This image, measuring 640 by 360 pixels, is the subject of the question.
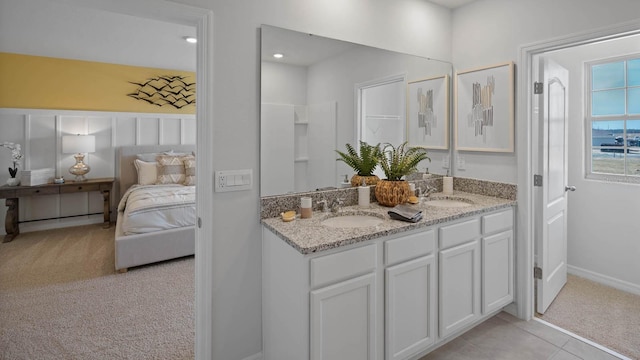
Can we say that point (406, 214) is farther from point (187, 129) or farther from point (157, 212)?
point (187, 129)

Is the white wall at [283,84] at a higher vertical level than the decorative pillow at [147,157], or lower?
higher

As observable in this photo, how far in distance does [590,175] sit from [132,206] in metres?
4.77

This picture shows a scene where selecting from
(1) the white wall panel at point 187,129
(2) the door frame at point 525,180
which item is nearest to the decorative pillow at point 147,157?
(1) the white wall panel at point 187,129

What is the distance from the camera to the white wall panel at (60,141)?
16.0ft

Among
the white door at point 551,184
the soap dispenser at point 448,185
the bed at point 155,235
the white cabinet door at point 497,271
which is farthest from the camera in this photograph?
the bed at point 155,235

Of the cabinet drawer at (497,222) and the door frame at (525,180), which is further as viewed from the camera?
the door frame at (525,180)

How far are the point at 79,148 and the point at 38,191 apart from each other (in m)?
0.80

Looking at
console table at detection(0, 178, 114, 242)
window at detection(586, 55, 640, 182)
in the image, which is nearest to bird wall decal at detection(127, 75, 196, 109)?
console table at detection(0, 178, 114, 242)

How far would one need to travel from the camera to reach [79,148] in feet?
16.4

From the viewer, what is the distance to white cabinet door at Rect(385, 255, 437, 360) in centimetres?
182

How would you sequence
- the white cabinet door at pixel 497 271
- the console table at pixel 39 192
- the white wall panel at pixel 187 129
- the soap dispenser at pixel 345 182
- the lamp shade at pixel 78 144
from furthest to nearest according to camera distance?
the white wall panel at pixel 187 129 < the lamp shade at pixel 78 144 < the console table at pixel 39 192 < the soap dispenser at pixel 345 182 < the white cabinet door at pixel 497 271

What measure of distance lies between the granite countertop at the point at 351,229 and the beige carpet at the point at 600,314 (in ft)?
3.29

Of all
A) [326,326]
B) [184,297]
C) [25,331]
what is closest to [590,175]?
[326,326]

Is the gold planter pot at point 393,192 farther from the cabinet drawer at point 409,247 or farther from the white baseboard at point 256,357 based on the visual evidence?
the white baseboard at point 256,357
